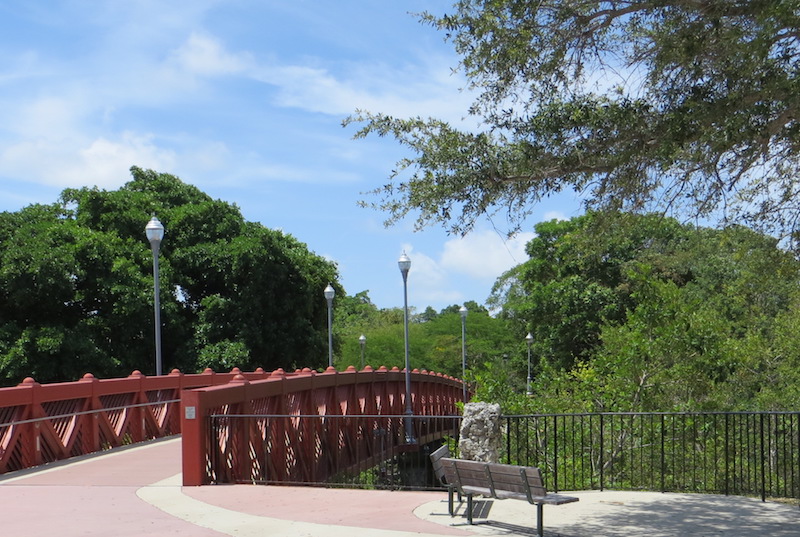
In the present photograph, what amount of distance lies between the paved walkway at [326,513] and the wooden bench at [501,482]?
0.36 m

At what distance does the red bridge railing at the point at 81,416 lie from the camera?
51.2 feet

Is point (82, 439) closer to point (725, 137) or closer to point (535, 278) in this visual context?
point (725, 137)

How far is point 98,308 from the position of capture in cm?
3419

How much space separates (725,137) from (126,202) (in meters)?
32.2

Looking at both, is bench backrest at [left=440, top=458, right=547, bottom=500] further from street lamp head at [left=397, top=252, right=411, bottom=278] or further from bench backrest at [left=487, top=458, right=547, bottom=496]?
street lamp head at [left=397, top=252, right=411, bottom=278]

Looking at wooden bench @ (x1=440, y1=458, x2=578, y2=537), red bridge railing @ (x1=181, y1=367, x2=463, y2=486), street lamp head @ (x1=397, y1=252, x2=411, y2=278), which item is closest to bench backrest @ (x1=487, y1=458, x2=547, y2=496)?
wooden bench @ (x1=440, y1=458, x2=578, y2=537)

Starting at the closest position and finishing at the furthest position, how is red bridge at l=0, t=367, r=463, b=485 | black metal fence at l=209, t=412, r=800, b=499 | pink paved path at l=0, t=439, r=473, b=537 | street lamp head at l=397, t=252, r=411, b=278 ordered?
pink paved path at l=0, t=439, r=473, b=537
red bridge at l=0, t=367, r=463, b=485
black metal fence at l=209, t=412, r=800, b=499
street lamp head at l=397, t=252, r=411, b=278

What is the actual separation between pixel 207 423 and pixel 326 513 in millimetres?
3357

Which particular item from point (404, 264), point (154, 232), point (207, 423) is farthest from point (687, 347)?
point (207, 423)

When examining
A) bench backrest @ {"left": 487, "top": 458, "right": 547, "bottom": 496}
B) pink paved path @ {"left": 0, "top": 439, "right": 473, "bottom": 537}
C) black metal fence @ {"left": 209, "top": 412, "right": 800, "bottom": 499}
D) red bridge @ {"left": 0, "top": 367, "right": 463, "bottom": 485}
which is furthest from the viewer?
black metal fence @ {"left": 209, "top": 412, "right": 800, "bottom": 499}

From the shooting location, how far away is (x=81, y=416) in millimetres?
17516

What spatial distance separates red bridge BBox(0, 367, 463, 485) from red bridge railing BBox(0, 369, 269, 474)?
0.02 m

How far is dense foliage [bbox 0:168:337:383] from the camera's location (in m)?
31.5

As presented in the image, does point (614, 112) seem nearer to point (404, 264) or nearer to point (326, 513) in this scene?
point (326, 513)
